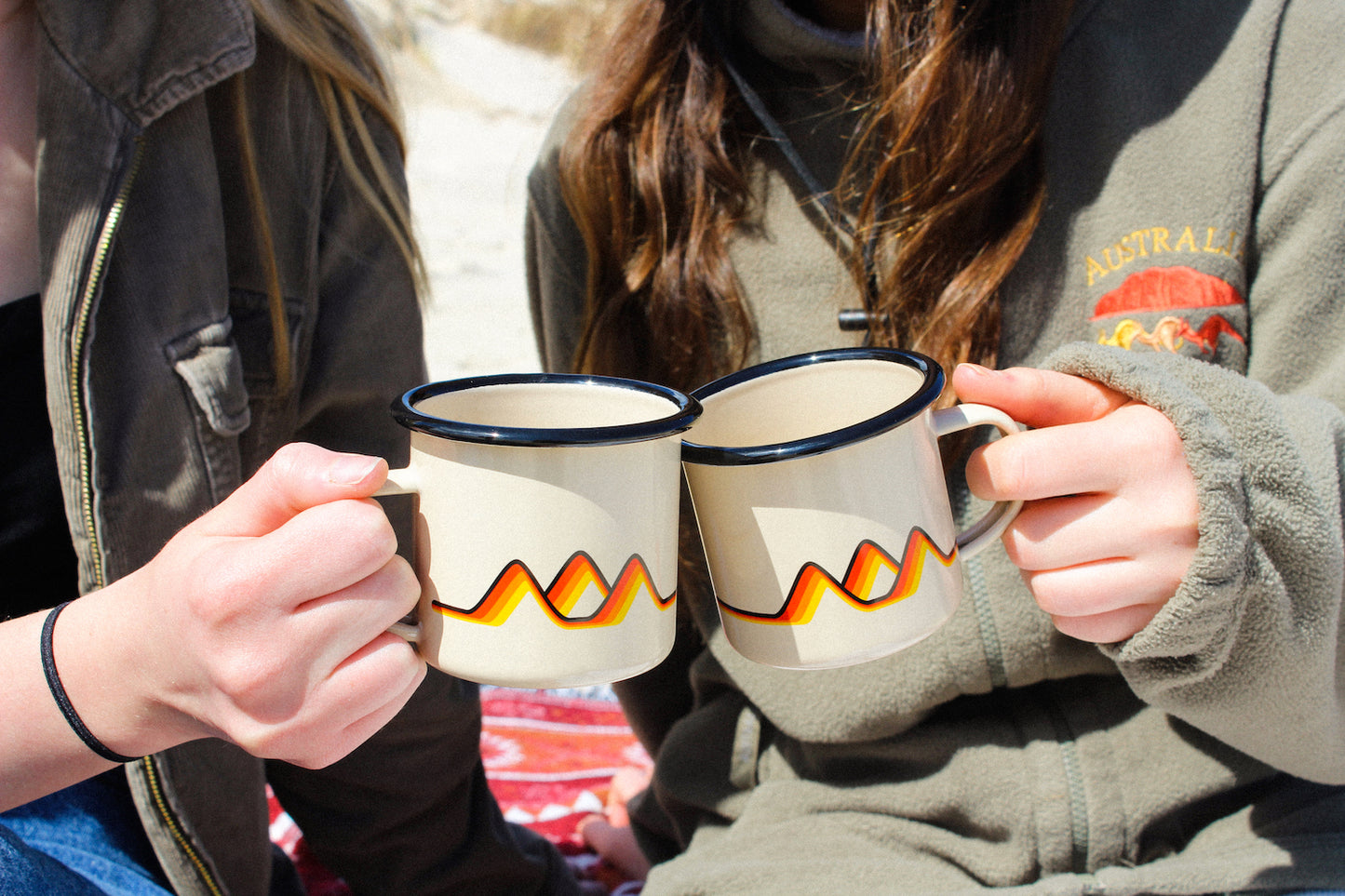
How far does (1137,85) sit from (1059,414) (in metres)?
0.44

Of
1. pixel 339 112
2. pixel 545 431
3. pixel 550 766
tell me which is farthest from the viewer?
pixel 550 766

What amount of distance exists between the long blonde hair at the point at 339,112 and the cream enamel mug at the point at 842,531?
497mm

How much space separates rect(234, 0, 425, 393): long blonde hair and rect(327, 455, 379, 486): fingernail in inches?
16.9

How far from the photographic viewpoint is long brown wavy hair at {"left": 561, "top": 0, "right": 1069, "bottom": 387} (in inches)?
36.9

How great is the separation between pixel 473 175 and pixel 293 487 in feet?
18.4

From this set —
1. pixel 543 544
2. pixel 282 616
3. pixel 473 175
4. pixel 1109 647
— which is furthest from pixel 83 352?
pixel 473 175

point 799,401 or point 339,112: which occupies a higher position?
point 339,112

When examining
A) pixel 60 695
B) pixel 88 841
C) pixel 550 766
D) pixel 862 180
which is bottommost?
pixel 550 766

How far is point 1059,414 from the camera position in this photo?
2.42 ft

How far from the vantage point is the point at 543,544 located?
610mm

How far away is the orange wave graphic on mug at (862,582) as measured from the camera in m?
Answer: 0.66

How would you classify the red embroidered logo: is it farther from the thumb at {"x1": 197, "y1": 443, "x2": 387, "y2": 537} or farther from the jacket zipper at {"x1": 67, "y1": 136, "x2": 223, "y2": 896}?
the jacket zipper at {"x1": 67, "y1": 136, "x2": 223, "y2": 896}

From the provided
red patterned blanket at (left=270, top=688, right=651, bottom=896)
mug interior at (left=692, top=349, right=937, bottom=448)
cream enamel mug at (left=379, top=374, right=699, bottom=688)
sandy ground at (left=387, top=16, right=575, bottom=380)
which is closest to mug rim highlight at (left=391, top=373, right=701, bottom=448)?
cream enamel mug at (left=379, top=374, right=699, bottom=688)

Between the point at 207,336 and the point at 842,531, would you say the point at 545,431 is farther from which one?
the point at 207,336
